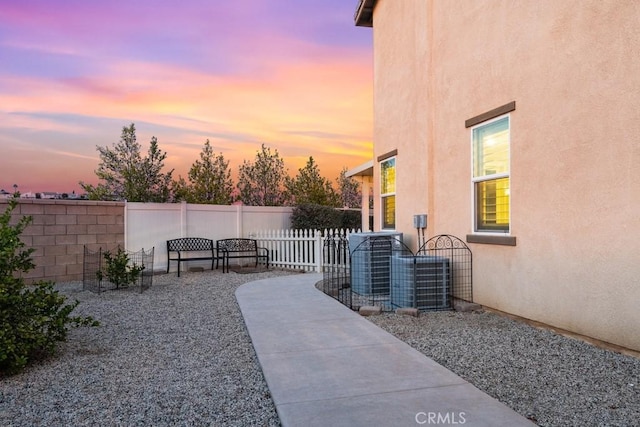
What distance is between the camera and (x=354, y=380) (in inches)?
140

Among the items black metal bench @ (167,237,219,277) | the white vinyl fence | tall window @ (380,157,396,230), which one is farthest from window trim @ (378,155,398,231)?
black metal bench @ (167,237,219,277)

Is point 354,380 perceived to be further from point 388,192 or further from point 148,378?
point 388,192

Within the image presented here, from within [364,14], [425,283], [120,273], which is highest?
[364,14]

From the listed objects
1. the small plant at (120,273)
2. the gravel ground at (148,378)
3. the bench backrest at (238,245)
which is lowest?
the gravel ground at (148,378)

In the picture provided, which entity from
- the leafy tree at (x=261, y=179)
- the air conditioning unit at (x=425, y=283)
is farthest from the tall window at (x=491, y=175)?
the leafy tree at (x=261, y=179)

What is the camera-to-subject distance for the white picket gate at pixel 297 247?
1153cm

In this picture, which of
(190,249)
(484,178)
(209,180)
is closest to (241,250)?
(190,249)

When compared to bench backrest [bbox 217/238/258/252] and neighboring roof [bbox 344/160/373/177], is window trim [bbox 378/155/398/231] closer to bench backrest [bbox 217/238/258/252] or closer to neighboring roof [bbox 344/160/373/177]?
neighboring roof [bbox 344/160/373/177]

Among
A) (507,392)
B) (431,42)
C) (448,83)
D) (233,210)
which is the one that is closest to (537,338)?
(507,392)

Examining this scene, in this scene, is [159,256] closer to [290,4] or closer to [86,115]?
[86,115]

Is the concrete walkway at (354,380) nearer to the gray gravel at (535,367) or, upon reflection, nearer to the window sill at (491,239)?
the gray gravel at (535,367)

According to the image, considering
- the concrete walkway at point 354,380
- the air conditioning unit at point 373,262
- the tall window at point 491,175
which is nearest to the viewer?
the concrete walkway at point 354,380

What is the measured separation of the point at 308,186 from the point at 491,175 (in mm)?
14886

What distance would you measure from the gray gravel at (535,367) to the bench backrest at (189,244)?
7640 mm
